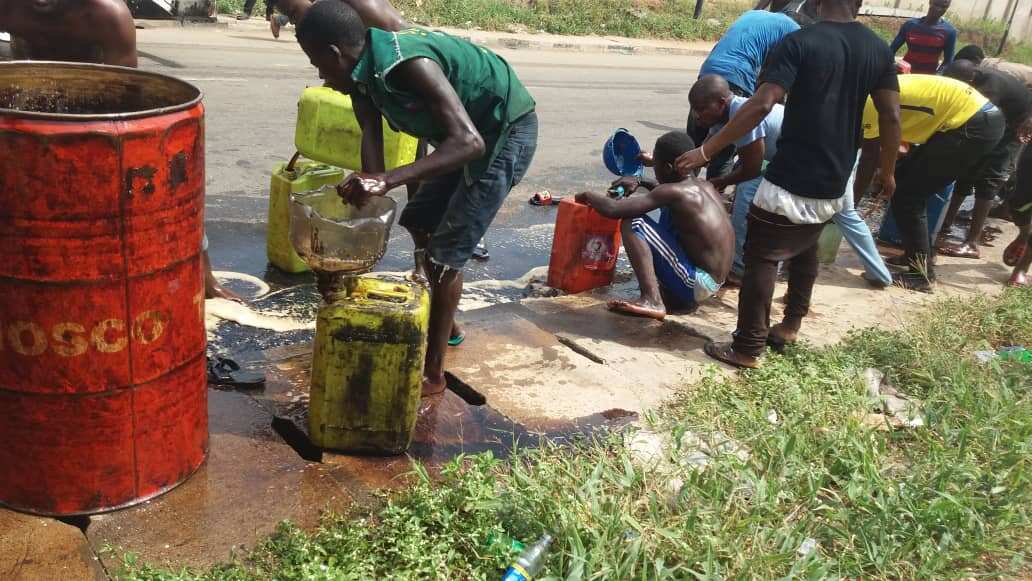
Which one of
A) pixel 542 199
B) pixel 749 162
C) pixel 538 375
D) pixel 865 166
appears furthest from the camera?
pixel 542 199

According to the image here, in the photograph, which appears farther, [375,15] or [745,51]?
[745,51]

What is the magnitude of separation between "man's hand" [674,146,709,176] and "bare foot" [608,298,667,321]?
0.78 m

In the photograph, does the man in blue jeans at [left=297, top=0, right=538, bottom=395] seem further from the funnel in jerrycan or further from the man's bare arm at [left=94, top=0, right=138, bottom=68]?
the man's bare arm at [left=94, top=0, right=138, bottom=68]

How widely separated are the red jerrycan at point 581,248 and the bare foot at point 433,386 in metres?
1.75

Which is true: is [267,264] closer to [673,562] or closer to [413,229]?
[413,229]

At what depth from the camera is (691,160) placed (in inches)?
171

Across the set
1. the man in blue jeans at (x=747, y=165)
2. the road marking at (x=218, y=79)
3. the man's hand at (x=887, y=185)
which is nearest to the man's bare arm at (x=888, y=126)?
the man's hand at (x=887, y=185)

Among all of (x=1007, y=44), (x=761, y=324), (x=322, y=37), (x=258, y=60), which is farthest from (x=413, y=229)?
(x=1007, y=44)

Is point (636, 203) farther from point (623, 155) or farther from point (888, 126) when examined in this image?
point (888, 126)

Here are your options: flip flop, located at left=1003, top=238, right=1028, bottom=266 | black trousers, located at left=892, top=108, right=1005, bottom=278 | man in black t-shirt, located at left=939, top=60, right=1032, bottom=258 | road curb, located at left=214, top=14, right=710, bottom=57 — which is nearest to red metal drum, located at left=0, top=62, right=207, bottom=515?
black trousers, located at left=892, top=108, right=1005, bottom=278

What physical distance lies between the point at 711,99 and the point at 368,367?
Answer: 2830mm

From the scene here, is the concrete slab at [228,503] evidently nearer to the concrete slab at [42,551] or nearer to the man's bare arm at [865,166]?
the concrete slab at [42,551]

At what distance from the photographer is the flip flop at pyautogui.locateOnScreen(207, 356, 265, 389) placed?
342 cm

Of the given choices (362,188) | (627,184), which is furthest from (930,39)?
(362,188)
